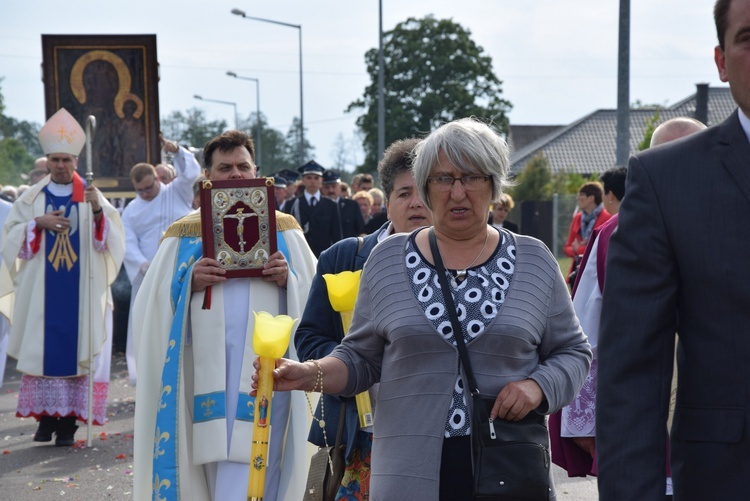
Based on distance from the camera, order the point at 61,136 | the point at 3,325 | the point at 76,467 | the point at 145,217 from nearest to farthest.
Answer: the point at 76,467, the point at 61,136, the point at 3,325, the point at 145,217

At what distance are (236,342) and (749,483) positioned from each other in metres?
3.66

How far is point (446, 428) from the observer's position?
11.9ft

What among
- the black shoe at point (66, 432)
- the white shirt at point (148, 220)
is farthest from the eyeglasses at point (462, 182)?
the white shirt at point (148, 220)

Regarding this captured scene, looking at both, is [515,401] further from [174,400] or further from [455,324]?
[174,400]

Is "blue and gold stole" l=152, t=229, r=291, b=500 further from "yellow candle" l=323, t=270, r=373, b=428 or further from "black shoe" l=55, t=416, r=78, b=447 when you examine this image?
"black shoe" l=55, t=416, r=78, b=447

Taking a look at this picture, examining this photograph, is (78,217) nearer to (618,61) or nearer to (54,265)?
(54,265)

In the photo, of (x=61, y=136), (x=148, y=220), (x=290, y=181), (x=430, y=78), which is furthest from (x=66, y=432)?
(x=430, y=78)

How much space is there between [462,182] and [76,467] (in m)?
6.04

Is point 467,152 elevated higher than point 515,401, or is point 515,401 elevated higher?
point 467,152

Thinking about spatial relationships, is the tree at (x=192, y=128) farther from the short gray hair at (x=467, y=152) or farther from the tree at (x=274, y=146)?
the short gray hair at (x=467, y=152)

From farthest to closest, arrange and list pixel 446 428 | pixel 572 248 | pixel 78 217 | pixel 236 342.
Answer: pixel 572 248 → pixel 78 217 → pixel 236 342 → pixel 446 428

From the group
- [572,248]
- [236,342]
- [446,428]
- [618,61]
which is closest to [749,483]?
[446,428]

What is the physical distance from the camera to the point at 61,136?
389 inches

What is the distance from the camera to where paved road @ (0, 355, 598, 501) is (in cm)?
811
